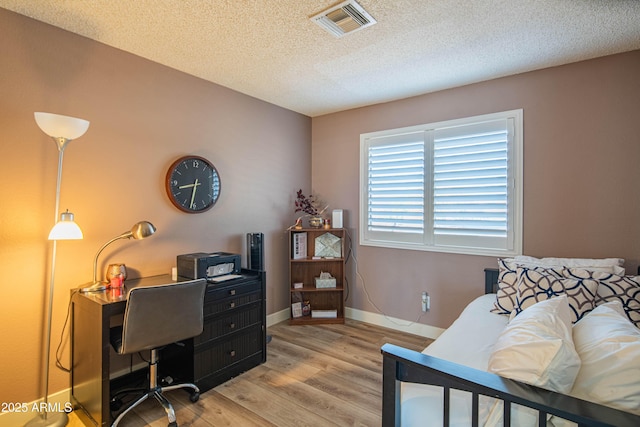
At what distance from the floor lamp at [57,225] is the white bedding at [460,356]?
6.59ft

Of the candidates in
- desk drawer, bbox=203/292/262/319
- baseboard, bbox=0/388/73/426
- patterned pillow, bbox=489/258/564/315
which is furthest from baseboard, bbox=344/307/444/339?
baseboard, bbox=0/388/73/426

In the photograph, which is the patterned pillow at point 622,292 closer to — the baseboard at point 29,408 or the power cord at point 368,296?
the power cord at point 368,296

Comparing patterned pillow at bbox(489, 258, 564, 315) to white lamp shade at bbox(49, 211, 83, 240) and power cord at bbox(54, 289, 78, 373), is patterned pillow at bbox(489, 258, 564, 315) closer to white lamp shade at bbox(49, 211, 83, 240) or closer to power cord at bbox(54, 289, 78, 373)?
white lamp shade at bbox(49, 211, 83, 240)

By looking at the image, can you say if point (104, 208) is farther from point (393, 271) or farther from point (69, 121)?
point (393, 271)

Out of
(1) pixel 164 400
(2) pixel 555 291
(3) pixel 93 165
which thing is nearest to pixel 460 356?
(2) pixel 555 291

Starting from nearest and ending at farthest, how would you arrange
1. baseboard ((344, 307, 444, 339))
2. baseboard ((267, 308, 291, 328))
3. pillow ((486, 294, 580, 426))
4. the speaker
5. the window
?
pillow ((486, 294, 580, 426)) < the window < the speaker < baseboard ((344, 307, 444, 339)) < baseboard ((267, 308, 291, 328))

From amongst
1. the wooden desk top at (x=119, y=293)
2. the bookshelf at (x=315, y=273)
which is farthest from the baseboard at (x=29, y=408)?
the bookshelf at (x=315, y=273)

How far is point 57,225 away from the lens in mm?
1841

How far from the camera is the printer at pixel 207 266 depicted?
8.05 ft

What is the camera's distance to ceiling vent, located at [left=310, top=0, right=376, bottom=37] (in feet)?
6.18

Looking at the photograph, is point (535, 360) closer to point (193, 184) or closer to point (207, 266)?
point (207, 266)

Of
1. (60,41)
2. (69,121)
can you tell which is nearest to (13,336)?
(69,121)

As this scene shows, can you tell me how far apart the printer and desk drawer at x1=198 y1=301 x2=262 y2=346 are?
0.31 meters

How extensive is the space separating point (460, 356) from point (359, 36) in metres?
2.10
